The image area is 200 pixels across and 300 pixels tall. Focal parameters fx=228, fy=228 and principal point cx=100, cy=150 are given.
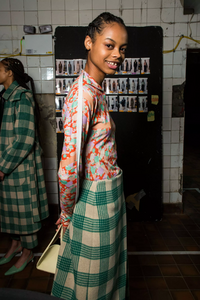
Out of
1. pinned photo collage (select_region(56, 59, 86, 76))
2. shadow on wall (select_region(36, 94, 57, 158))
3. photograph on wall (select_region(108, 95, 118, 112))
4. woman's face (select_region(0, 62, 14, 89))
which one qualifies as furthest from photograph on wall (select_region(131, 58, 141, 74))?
woman's face (select_region(0, 62, 14, 89))

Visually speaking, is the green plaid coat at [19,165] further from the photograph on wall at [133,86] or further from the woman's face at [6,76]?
the photograph on wall at [133,86]

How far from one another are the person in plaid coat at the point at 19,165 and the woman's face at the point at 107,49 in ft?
3.53

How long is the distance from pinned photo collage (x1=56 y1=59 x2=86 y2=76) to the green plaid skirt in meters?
2.10

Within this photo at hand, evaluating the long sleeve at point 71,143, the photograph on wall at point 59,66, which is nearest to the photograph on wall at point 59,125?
the photograph on wall at point 59,66

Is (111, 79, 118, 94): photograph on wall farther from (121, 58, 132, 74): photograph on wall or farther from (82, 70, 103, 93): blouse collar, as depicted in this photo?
(82, 70, 103, 93): blouse collar

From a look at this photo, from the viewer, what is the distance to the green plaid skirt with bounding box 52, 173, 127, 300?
991 millimetres

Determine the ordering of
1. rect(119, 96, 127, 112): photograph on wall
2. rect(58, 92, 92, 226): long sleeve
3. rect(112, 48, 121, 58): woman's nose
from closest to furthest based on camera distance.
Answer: rect(58, 92, 92, 226): long sleeve
rect(112, 48, 121, 58): woman's nose
rect(119, 96, 127, 112): photograph on wall

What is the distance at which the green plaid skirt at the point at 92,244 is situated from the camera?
3.25 feet

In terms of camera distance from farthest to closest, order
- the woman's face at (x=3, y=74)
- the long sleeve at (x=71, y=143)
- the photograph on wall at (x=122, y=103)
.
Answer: the photograph on wall at (x=122, y=103) < the woman's face at (x=3, y=74) < the long sleeve at (x=71, y=143)

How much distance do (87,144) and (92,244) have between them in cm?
44

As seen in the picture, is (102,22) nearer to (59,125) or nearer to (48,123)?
(59,125)

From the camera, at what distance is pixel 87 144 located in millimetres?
1001

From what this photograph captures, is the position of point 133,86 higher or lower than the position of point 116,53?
higher

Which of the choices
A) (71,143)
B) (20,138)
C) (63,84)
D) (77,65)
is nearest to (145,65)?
(77,65)
